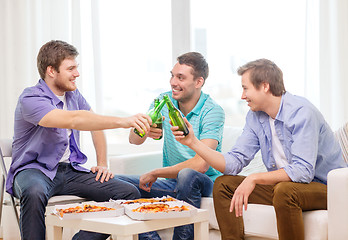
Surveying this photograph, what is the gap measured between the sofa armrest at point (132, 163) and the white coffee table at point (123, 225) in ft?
3.08

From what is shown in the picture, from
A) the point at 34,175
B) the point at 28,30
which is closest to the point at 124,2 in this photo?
the point at 28,30

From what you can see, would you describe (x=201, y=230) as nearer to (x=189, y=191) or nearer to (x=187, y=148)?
(x=189, y=191)

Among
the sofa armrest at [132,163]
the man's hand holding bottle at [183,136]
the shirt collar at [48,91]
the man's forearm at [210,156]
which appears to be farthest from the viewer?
the sofa armrest at [132,163]

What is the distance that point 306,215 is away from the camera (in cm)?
236

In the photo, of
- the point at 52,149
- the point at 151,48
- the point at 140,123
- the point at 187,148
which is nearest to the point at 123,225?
the point at 140,123

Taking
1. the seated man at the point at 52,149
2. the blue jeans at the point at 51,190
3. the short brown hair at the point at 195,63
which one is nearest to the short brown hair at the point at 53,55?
the seated man at the point at 52,149

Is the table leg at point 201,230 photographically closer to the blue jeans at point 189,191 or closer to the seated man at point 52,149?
the blue jeans at point 189,191

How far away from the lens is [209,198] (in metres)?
2.78

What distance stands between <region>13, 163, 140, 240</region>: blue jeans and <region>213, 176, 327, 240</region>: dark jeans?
53cm

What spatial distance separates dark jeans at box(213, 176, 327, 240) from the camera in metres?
2.27

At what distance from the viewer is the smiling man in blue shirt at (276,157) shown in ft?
7.57

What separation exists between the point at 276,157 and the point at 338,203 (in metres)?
0.47

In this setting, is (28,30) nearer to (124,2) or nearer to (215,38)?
(124,2)

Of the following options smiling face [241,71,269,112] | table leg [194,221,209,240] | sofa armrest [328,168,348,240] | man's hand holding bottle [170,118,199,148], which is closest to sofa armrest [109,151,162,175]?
man's hand holding bottle [170,118,199,148]
